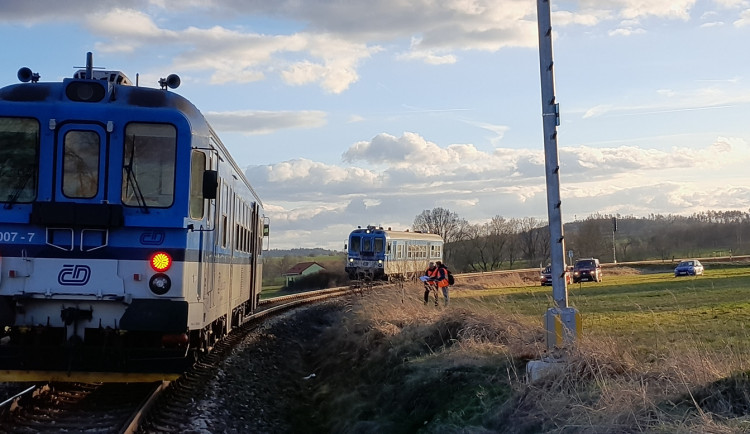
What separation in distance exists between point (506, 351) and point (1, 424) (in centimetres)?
584

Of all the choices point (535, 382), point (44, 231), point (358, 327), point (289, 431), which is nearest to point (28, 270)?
point (44, 231)

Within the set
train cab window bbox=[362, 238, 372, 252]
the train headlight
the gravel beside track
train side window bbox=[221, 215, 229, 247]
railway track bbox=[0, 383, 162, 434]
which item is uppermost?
train cab window bbox=[362, 238, 372, 252]

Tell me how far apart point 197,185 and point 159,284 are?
140cm

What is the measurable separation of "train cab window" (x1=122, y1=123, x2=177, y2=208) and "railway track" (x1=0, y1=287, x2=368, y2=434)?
221 cm

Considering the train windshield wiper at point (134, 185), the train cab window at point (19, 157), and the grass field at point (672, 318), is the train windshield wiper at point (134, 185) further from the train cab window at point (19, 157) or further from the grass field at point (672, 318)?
the grass field at point (672, 318)

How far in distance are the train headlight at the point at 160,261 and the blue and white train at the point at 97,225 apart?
0.01 metres

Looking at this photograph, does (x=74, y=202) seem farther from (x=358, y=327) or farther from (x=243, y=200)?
(x=358, y=327)

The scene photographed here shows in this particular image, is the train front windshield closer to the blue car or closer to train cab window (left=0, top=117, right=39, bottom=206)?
the blue car

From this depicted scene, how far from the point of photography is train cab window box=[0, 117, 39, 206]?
8695 mm

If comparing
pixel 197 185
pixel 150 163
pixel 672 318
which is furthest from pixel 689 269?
pixel 150 163

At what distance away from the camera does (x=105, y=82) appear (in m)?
9.20

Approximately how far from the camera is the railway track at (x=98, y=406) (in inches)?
311

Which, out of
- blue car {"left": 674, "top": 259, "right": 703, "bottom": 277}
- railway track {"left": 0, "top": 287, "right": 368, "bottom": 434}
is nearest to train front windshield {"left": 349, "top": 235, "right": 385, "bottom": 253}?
blue car {"left": 674, "top": 259, "right": 703, "bottom": 277}

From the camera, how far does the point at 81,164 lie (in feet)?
29.1
